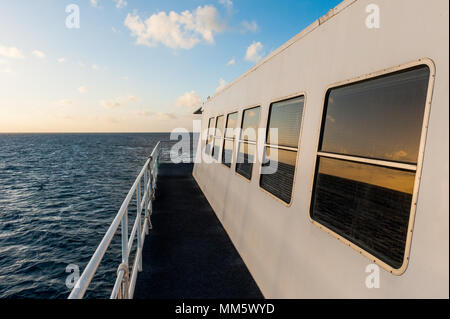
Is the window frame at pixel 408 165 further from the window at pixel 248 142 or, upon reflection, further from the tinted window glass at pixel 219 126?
the tinted window glass at pixel 219 126

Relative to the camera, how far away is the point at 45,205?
22141 millimetres

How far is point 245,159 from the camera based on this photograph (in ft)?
16.9

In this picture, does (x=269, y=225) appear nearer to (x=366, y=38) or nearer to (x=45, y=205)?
(x=366, y=38)

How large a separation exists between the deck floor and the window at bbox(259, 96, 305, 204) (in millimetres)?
1491

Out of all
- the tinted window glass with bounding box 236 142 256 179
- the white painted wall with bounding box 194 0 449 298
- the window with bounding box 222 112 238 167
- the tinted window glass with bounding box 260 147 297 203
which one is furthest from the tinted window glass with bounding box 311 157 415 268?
the window with bounding box 222 112 238 167

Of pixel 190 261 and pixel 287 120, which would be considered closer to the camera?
pixel 287 120

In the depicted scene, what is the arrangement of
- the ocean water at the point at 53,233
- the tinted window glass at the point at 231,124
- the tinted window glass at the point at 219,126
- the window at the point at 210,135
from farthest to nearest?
1. the ocean water at the point at 53,233
2. the window at the point at 210,135
3. the tinted window glass at the point at 219,126
4. the tinted window glass at the point at 231,124

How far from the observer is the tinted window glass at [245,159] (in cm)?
475

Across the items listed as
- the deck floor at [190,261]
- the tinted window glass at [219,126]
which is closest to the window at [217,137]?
the tinted window glass at [219,126]

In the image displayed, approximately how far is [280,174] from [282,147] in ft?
1.24

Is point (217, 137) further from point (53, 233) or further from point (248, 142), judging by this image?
point (53, 233)

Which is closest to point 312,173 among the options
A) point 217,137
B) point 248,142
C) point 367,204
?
point 367,204

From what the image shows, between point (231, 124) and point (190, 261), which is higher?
point (231, 124)

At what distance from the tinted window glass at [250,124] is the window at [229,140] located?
2.28 ft
